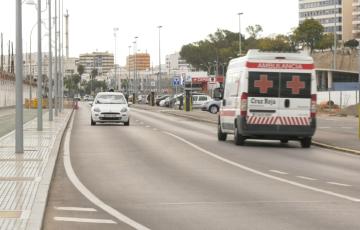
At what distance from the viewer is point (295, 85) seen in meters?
22.8

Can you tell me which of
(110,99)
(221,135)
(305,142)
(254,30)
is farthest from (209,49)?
(305,142)

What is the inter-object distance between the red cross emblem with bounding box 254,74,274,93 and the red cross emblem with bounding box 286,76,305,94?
1.83 feet

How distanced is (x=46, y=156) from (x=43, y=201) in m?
7.72

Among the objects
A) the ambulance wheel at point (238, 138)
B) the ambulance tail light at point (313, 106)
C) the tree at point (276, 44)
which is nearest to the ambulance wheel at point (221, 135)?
the ambulance wheel at point (238, 138)

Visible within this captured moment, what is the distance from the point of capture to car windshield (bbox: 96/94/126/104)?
38219 mm

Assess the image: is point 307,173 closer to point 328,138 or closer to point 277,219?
point 277,219

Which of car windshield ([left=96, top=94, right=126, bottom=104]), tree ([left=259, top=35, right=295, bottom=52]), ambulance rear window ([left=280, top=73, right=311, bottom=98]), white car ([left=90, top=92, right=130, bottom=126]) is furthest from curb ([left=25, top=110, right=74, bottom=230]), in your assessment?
tree ([left=259, top=35, right=295, bottom=52])

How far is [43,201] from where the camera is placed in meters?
10.6

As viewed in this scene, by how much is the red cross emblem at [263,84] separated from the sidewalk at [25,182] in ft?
20.5

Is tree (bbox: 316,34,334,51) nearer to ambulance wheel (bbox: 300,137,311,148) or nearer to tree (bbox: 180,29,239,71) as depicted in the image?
tree (bbox: 180,29,239,71)

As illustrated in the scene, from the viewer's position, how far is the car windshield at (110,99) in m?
38.2

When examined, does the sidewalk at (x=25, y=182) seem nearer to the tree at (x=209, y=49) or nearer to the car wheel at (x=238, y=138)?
the car wheel at (x=238, y=138)

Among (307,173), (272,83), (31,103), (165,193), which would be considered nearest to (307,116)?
(272,83)

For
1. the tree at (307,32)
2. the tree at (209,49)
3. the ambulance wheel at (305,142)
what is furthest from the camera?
the tree at (209,49)
